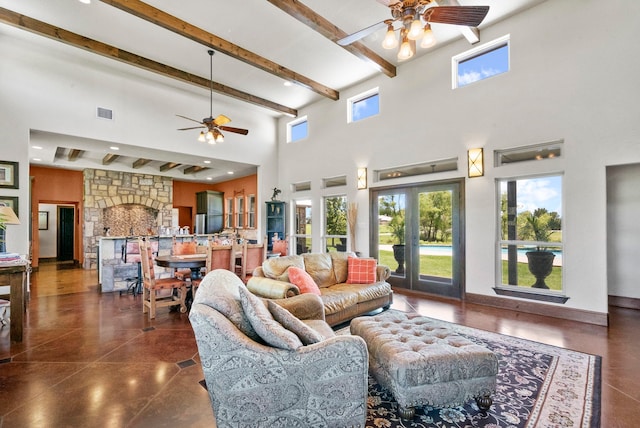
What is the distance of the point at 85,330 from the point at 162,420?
2.47 m

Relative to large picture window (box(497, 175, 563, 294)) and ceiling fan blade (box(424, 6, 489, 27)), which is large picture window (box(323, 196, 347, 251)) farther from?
ceiling fan blade (box(424, 6, 489, 27))

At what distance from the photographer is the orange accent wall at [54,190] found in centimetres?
878

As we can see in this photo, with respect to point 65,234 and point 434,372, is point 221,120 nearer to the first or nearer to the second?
point 434,372

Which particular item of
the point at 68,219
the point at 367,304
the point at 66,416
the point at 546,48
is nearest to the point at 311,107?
the point at 546,48

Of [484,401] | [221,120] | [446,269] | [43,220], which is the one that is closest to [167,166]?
[43,220]

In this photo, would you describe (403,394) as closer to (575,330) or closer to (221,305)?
(221,305)

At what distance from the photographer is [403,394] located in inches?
76.9

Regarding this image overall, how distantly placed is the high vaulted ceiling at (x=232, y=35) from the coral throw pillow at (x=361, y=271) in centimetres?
342

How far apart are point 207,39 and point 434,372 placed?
5386 millimetres

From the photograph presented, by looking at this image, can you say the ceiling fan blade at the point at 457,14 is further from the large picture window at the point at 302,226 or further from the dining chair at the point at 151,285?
the large picture window at the point at 302,226

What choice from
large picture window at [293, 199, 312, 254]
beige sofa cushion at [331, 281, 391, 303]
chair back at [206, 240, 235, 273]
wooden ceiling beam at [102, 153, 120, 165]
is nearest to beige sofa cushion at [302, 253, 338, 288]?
beige sofa cushion at [331, 281, 391, 303]

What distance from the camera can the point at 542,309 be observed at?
4.34m

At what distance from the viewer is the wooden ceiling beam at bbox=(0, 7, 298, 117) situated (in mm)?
4371

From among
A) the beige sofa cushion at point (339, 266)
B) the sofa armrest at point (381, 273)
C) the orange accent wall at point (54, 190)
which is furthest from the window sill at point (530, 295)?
the orange accent wall at point (54, 190)
